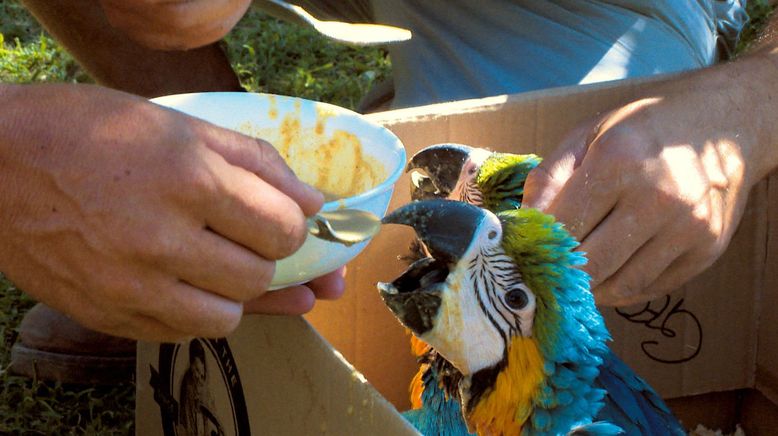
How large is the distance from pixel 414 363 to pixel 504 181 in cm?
35

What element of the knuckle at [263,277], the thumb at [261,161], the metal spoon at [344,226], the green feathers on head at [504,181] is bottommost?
the green feathers on head at [504,181]

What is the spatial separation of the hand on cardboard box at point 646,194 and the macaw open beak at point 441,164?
12cm

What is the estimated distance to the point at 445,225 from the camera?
84 cm

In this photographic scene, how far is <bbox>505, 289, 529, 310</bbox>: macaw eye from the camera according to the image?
843mm

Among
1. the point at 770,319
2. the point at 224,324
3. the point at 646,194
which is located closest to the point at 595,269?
the point at 646,194

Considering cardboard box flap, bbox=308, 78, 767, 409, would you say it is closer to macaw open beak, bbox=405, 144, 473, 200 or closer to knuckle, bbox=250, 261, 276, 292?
macaw open beak, bbox=405, 144, 473, 200

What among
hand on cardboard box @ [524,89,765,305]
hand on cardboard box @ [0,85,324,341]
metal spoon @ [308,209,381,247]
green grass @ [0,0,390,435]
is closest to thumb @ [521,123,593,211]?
hand on cardboard box @ [524,89,765,305]

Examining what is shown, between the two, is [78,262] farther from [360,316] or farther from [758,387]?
[758,387]

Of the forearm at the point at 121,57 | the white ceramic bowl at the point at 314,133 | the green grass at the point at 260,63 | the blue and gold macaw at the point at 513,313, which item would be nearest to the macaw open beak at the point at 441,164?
the white ceramic bowl at the point at 314,133

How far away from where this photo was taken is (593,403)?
0.85 metres

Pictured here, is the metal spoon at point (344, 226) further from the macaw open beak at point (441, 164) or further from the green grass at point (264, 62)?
the green grass at point (264, 62)

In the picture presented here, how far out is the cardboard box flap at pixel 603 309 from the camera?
1177mm

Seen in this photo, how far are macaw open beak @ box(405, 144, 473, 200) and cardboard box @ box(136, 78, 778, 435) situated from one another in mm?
67

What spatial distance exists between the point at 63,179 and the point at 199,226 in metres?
0.10
